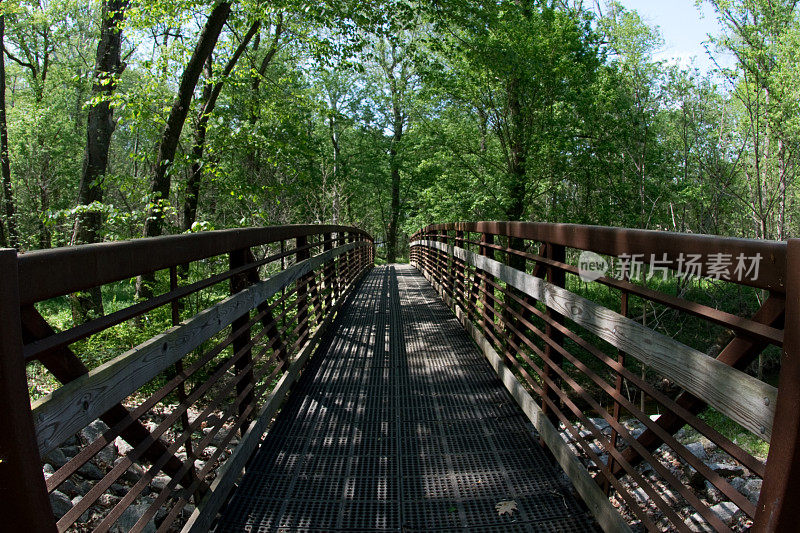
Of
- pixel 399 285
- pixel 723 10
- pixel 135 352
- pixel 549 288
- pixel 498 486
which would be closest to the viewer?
pixel 135 352

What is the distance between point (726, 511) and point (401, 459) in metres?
2.05

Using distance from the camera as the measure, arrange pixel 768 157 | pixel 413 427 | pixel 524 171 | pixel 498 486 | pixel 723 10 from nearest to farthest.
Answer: pixel 498 486 < pixel 413 427 < pixel 723 10 < pixel 524 171 < pixel 768 157

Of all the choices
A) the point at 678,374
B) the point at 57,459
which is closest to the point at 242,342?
the point at 57,459

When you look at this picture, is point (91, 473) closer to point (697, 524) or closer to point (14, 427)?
point (14, 427)

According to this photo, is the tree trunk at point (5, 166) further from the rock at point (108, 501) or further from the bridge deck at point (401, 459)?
the bridge deck at point (401, 459)

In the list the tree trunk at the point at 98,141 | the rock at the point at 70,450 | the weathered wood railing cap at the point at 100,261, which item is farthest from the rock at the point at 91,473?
the tree trunk at the point at 98,141

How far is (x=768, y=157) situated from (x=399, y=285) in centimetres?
1185

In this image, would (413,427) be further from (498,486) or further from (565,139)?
(565,139)

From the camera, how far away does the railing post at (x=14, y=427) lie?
3.40 feet

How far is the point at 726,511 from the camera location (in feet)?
9.50

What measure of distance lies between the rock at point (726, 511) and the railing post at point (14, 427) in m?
3.37

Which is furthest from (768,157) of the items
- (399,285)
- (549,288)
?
(549,288)

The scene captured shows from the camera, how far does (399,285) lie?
36.4ft

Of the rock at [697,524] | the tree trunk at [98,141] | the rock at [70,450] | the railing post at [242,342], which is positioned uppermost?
the tree trunk at [98,141]
